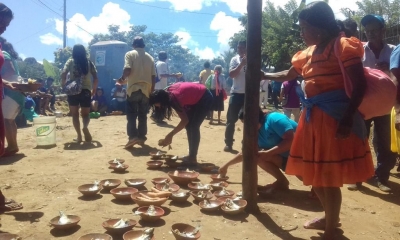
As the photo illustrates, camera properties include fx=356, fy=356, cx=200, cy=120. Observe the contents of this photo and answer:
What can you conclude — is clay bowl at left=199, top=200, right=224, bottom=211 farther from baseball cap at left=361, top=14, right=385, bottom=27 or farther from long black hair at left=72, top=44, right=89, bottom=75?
long black hair at left=72, top=44, right=89, bottom=75

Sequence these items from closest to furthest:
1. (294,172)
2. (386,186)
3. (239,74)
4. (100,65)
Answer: (294,172)
(386,186)
(239,74)
(100,65)

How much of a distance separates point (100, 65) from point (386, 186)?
38.9ft

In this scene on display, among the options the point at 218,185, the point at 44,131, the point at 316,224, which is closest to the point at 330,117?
the point at 316,224

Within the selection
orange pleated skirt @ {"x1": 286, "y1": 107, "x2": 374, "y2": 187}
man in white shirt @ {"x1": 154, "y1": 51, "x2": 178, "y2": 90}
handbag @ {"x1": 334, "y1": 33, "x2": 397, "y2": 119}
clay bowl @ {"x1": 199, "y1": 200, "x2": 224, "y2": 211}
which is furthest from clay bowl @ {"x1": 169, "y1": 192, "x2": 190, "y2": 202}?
man in white shirt @ {"x1": 154, "y1": 51, "x2": 178, "y2": 90}

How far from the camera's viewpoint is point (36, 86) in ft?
12.0

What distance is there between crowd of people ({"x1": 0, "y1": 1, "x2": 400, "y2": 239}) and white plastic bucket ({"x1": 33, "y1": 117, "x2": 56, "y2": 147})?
1.42ft

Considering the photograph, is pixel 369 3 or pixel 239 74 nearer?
pixel 239 74

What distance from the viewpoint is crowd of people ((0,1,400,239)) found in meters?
2.42

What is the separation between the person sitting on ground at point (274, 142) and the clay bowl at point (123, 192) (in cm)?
108

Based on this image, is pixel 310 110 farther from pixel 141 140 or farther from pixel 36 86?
pixel 141 140

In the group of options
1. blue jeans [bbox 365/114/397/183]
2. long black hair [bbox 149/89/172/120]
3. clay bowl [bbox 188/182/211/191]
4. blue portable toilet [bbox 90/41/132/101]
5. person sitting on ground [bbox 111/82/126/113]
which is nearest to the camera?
clay bowl [bbox 188/182/211/191]

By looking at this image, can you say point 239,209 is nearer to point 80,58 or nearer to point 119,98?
point 80,58

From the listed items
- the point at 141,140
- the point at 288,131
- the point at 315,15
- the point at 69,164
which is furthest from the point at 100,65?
the point at 315,15

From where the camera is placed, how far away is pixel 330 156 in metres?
2.44
